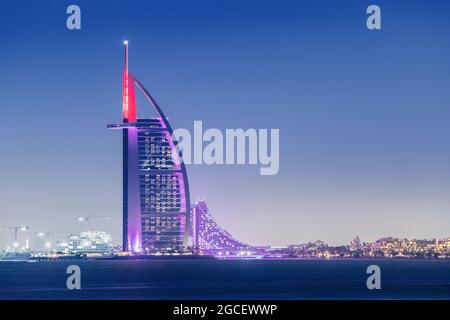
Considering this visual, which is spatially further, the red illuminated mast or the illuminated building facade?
the illuminated building facade

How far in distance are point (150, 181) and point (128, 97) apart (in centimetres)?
2077

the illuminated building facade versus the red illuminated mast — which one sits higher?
the red illuminated mast

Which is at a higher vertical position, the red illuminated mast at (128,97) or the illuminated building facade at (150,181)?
the red illuminated mast at (128,97)

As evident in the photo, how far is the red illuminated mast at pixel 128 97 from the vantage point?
6211 inches

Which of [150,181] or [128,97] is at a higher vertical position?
[128,97]

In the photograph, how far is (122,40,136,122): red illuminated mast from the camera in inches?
6211

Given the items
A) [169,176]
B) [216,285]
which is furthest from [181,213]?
[216,285]

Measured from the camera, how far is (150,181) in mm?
174750

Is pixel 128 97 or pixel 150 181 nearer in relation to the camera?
pixel 128 97

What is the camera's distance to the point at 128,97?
160000 millimetres
